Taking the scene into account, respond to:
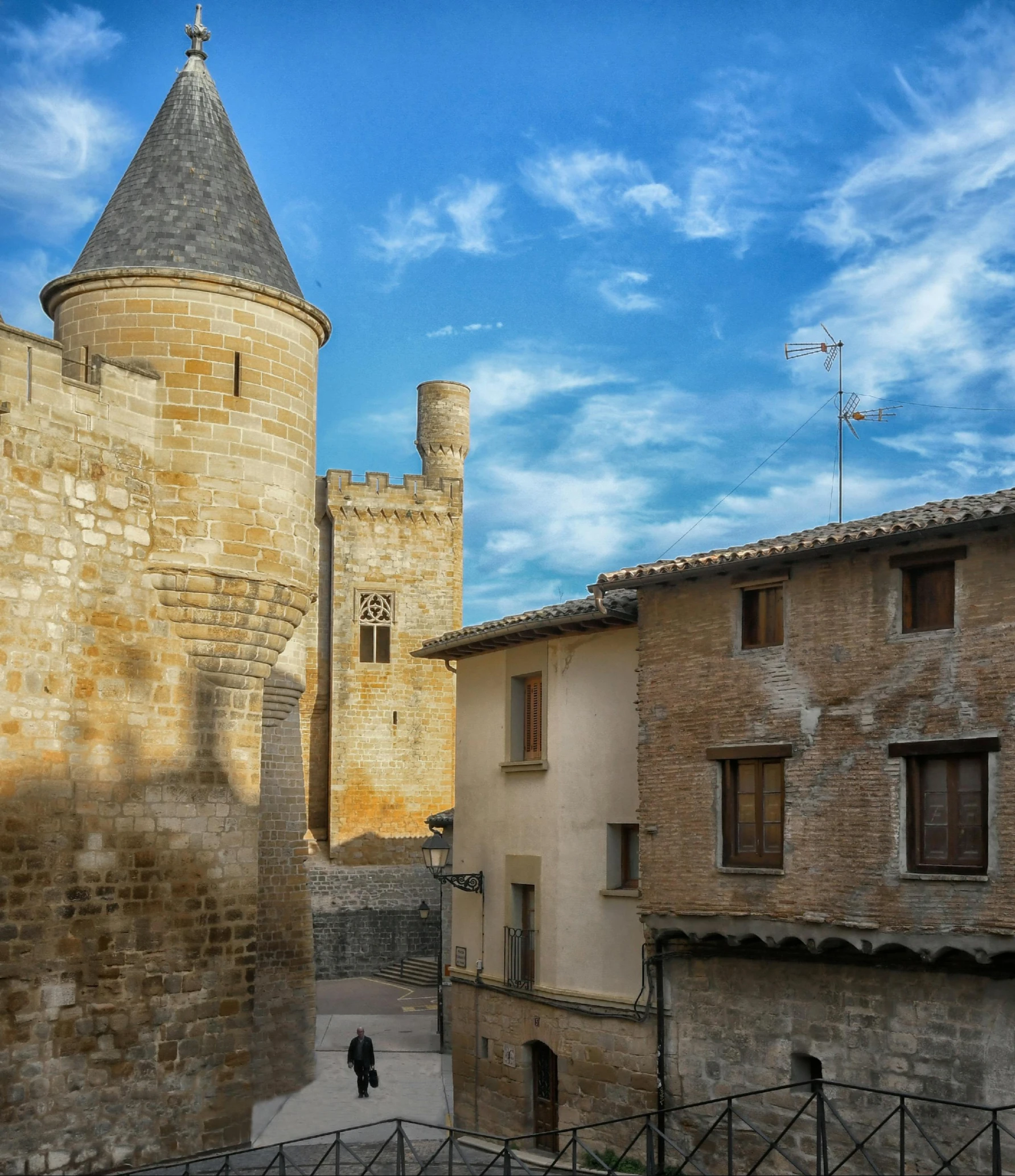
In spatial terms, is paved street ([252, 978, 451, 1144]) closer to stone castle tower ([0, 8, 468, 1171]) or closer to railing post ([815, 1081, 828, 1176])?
stone castle tower ([0, 8, 468, 1171])

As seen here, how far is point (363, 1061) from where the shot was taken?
23812 millimetres

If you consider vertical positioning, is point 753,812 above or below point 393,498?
below

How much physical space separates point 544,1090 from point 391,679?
2415 centimetres

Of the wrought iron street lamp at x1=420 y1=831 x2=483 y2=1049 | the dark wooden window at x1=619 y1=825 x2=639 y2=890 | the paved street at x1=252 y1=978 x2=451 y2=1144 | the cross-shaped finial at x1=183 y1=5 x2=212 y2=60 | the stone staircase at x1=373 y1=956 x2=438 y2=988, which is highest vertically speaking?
the cross-shaped finial at x1=183 y1=5 x2=212 y2=60

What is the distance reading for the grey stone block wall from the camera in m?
41.2

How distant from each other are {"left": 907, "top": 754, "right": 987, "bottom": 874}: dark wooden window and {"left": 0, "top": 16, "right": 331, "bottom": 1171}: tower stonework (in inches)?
318

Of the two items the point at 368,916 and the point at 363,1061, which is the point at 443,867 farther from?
the point at 368,916

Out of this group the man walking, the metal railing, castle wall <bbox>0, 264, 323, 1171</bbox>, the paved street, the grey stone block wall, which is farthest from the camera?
the grey stone block wall

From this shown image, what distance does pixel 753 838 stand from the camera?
17.2 metres

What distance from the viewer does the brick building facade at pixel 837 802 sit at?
1499 cm

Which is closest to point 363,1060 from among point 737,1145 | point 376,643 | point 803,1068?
point 737,1145

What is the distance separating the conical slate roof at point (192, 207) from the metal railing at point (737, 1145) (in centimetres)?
1068

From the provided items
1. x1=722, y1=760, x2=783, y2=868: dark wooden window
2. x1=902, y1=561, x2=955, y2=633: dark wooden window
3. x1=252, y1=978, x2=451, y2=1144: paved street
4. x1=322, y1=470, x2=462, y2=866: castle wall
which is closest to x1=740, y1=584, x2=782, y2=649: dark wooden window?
x1=722, y1=760, x2=783, y2=868: dark wooden window

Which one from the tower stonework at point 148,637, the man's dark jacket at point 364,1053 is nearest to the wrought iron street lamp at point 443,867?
the man's dark jacket at point 364,1053
